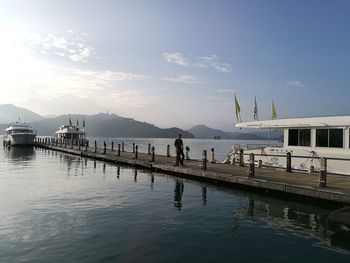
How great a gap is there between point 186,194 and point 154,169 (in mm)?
10032

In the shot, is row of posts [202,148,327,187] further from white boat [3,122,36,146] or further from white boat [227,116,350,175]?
white boat [3,122,36,146]

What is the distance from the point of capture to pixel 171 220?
1325 cm

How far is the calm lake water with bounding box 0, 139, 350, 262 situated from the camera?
31.8 feet

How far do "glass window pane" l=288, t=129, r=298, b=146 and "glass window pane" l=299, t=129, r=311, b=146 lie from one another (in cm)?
34

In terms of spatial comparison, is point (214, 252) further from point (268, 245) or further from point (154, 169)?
point (154, 169)

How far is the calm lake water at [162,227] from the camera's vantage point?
9688 mm

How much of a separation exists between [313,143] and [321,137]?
0.63m

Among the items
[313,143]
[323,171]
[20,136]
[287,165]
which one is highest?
[313,143]

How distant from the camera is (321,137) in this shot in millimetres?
22250

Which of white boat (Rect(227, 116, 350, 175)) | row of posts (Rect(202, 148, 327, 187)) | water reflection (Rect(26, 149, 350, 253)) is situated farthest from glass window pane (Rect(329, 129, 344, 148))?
water reflection (Rect(26, 149, 350, 253))

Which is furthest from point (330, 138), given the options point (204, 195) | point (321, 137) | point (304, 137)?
point (204, 195)

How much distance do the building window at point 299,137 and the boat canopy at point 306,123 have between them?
0.42 meters

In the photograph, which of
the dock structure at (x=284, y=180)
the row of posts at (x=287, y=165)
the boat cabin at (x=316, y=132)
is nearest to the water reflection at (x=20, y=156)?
the dock structure at (x=284, y=180)

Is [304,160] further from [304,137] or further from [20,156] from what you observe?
[20,156]
